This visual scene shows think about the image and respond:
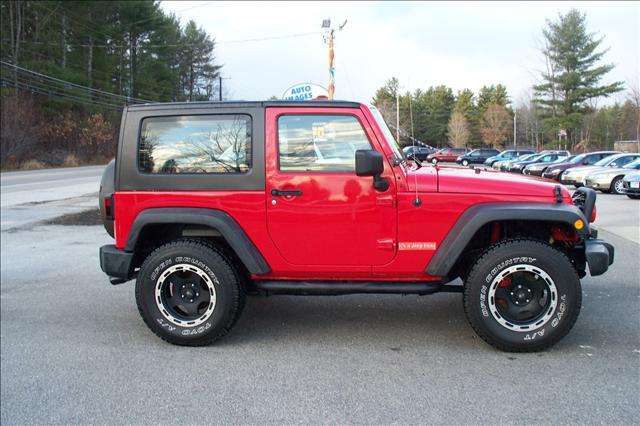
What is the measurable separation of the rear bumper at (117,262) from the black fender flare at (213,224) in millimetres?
156

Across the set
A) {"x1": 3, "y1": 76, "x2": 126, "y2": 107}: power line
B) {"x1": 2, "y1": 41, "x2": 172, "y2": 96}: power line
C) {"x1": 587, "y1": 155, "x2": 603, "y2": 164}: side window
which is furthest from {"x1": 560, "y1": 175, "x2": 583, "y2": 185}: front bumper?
{"x1": 2, "y1": 41, "x2": 172, "y2": 96}: power line

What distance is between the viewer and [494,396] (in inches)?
137

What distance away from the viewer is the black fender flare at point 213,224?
13.9 feet

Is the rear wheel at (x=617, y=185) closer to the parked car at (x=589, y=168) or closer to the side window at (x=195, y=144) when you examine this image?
the parked car at (x=589, y=168)

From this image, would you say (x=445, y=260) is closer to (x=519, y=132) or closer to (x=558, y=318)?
(x=558, y=318)

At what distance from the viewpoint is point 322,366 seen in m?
4.01

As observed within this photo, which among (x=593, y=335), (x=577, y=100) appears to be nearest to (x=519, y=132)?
(x=577, y=100)

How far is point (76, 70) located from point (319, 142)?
5539cm

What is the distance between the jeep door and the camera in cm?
419

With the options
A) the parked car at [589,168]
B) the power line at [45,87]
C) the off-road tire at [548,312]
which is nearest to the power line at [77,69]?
the power line at [45,87]

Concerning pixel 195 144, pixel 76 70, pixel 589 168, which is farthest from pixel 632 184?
pixel 76 70

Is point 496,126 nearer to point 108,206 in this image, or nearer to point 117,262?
point 108,206

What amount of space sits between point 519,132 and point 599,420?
81.7 metres

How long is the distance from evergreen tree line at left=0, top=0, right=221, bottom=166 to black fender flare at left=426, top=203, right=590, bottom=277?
138ft
